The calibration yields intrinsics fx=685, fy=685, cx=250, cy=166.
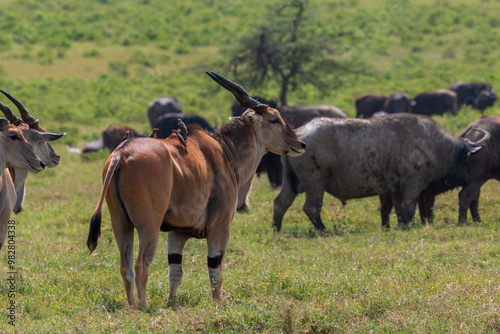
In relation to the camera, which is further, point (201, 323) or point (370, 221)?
point (370, 221)

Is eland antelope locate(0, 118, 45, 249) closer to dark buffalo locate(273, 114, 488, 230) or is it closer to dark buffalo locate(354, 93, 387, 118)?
dark buffalo locate(273, 114, 488, 230)

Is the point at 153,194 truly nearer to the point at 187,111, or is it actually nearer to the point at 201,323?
the point at 201,323

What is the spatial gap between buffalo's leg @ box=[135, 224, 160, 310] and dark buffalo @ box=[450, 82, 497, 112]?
21.9 metres

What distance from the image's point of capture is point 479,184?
11.3m

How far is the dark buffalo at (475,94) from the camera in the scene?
2597 cm

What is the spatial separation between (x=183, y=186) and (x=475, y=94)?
2329 centimetres

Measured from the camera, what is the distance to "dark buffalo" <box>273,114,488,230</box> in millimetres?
10703

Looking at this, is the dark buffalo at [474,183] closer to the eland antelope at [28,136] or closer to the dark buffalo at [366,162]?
the dark buffalo at [366,162]

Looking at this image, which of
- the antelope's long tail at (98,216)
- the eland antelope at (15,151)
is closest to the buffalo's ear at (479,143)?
the antelope's long tail at (98,216)

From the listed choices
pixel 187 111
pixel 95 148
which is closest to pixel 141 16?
pixel 187 111

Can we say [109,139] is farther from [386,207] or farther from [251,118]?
[251,118]

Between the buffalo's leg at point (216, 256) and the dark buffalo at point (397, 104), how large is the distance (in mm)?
18509

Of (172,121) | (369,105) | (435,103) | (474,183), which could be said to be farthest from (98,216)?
(435,103)

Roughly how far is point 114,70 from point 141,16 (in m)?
8.96
